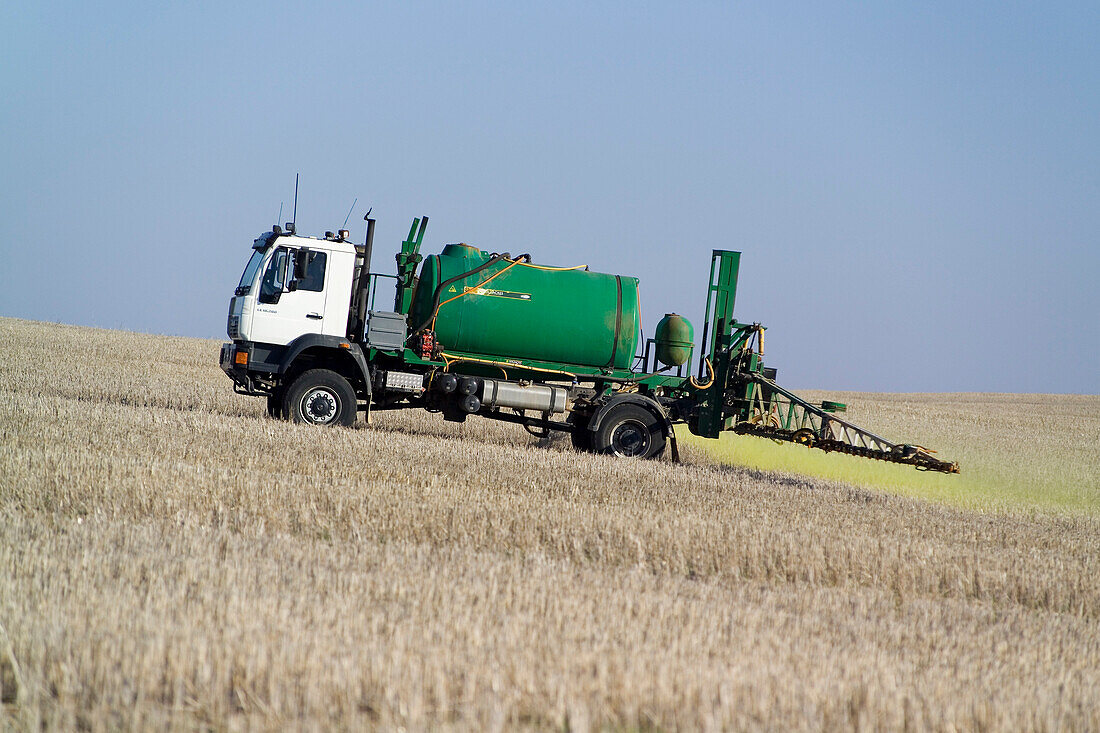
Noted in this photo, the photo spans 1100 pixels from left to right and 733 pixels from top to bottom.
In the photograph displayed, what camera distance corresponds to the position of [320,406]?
13156 millimetres

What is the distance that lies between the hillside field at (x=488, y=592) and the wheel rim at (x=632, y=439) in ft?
7.09

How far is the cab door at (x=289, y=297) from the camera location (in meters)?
12.9

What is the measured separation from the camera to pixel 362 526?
688cm

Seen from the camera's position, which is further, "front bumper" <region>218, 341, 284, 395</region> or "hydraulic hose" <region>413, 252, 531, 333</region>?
"hydraulic hose" <region>413, 252, 531, 333</region>

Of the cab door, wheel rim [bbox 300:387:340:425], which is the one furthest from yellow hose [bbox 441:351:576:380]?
the cab door

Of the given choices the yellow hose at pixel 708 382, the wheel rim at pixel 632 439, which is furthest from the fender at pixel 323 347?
the yellow hose at pixel 708 382

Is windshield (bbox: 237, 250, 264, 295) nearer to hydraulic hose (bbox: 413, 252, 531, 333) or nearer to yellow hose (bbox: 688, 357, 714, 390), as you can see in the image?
hydraulic hose (bbox: 413, 252, 531, 333)

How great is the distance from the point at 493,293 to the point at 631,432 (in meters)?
2.93

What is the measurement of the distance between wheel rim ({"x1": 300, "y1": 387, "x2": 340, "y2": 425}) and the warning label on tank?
2376 mm

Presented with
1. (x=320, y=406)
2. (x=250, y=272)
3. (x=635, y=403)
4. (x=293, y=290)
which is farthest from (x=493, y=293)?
(x=250, y=272)

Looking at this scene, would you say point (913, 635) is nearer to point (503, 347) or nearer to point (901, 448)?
point (901, 448)

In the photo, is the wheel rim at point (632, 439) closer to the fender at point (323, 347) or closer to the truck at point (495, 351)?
the truck at point (495, 351)

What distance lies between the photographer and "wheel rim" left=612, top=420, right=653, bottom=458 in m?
14.1

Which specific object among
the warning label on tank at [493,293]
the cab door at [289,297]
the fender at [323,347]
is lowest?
the fender at [323,347]
